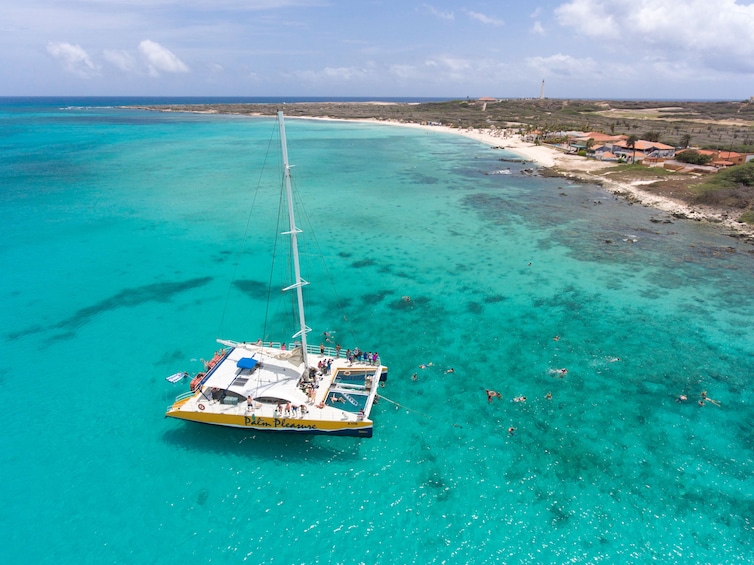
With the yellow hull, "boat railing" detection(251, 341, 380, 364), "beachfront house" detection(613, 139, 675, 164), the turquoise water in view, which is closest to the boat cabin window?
the yellow hull

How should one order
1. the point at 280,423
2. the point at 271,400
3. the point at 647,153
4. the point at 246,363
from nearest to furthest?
the point at 280,423, the point at 271,400, the point at 246,363, the point at 647,153

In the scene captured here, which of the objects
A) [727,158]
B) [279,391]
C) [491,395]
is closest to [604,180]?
[727,158]

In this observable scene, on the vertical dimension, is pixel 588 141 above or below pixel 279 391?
above

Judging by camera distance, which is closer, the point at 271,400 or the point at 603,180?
the point at 271,400

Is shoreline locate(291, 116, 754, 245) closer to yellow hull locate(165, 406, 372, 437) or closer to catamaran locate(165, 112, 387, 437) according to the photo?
catamaran locate(165, 112, 387, 437)

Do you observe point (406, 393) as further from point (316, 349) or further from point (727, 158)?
point (727, 158)

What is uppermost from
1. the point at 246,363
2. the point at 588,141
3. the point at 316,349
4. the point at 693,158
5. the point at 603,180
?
the point at 588,141
